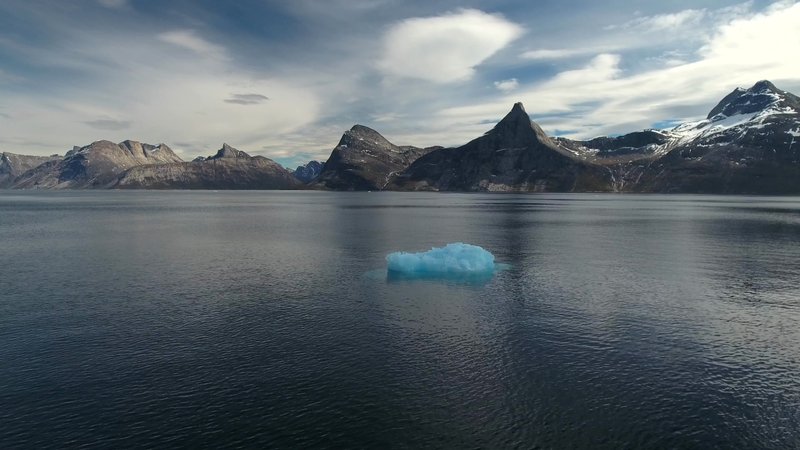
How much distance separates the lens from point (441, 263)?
7825 cm

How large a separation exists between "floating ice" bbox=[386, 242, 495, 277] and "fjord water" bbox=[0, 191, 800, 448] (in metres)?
4.53

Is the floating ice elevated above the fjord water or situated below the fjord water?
above

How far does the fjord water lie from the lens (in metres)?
30.6

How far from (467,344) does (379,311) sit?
47.1ft

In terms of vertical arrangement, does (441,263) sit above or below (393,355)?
above

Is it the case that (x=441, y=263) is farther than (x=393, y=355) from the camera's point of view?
Yes

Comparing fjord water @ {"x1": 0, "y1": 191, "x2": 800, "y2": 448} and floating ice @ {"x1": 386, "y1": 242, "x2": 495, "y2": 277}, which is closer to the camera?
fjord water @ {"x1": 0, "y1": 191, "x2": 800, "y2": 448}

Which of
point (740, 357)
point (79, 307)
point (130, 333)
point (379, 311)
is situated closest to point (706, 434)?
point (740, 357)

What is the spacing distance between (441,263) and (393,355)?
120 ft

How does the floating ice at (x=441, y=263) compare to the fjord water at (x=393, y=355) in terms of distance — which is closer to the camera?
the fjord water at (x=393, y=355)

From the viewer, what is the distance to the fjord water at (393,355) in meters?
30.6

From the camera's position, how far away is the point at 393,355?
42875 mm

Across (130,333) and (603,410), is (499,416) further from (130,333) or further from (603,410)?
(130,333)

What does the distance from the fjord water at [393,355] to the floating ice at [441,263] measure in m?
4.53
